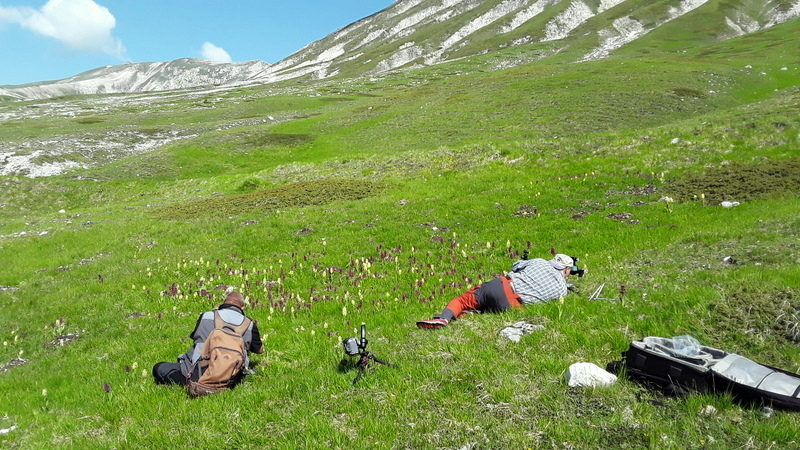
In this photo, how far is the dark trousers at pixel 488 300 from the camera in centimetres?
959

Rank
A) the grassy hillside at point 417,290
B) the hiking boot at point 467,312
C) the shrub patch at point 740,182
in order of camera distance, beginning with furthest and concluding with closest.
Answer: the shrub patch at point 740,182
the hiking boot at point 467,312
the grassy hillside at point 417,290

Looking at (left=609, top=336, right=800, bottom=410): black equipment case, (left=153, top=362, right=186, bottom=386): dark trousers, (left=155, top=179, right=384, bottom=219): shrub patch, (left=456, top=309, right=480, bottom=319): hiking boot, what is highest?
(left=155, top=179, right=384, bottom=219): shrub patch

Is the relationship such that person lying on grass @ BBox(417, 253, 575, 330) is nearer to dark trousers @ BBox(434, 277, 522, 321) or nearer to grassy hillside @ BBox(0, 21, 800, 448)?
dark trousers @ BBox(434, 277, 522, 321)

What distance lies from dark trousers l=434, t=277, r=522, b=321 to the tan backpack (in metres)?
4.12

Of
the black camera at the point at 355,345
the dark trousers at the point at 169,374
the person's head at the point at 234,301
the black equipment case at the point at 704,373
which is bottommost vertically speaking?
the black equipment case at the point at 704,373

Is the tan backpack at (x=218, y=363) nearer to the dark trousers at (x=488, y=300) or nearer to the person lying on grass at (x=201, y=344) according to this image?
the person lying on grass at (x=201, y=344)

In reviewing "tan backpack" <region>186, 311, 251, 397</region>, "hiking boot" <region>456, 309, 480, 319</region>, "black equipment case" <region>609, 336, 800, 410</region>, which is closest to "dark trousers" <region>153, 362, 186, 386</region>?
"tan backpack" <region>186, 311, 251, 397</region>

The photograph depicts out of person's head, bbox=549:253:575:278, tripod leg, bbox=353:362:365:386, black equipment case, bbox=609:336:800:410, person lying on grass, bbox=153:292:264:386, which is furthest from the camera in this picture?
person's head, bbox=549:253:575:278

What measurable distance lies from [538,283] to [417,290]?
3.53 metres

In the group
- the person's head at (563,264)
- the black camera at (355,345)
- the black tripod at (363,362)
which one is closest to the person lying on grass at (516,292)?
the person's head at (563,264)

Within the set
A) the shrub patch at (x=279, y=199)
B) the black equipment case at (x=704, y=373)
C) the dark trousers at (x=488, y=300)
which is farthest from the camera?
the shrub patch at (x=279, y=199)

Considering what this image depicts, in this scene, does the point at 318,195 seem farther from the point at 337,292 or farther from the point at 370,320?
the point at 370,320

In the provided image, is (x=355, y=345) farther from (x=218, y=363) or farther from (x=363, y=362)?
(x=218, y=363)

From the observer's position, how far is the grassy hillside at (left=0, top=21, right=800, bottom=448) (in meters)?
6.05
